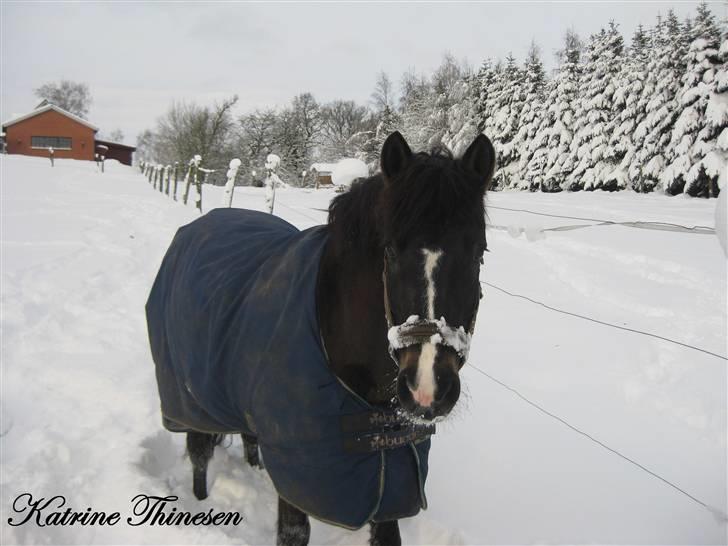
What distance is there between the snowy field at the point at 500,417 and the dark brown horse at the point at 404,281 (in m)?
0.47

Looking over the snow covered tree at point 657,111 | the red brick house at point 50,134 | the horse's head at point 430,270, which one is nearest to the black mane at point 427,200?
the horse's head at point 430,270

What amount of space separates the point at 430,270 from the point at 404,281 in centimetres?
9

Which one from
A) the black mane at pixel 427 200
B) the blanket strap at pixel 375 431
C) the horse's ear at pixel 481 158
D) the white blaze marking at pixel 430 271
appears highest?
the horse's ear at pixel 481 158

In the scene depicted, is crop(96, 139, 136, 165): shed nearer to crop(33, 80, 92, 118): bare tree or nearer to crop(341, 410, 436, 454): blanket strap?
crop(33, 80, 92, 118): bare tree

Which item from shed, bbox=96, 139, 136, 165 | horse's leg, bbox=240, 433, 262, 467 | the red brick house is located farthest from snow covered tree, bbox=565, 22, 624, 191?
shed, bbox=96, 139, 136, 165


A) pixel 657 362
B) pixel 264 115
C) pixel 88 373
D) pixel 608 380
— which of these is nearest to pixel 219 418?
pixel 88 373

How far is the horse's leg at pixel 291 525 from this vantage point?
2000mm

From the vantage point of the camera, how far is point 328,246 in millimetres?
1979

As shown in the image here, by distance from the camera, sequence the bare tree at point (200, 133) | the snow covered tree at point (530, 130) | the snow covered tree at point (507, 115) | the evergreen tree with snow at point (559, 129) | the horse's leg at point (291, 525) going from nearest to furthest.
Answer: the horse's leg at point (291, 525) < the evergreen tree with snow at point (559, 129) < the snow covered tree at point (530, 130) < the snow covered tree at point (507, 115) < the bare tree at point (200, 133)

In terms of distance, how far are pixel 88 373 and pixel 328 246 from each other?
2.63 metres

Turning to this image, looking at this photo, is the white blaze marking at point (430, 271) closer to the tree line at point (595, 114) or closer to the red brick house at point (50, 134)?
the tree line at point (595, 114)

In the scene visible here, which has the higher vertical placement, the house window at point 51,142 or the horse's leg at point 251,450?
the house window at point 51,142

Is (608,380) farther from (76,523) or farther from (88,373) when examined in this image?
(88,373)

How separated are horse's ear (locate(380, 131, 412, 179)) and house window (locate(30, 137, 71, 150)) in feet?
169
